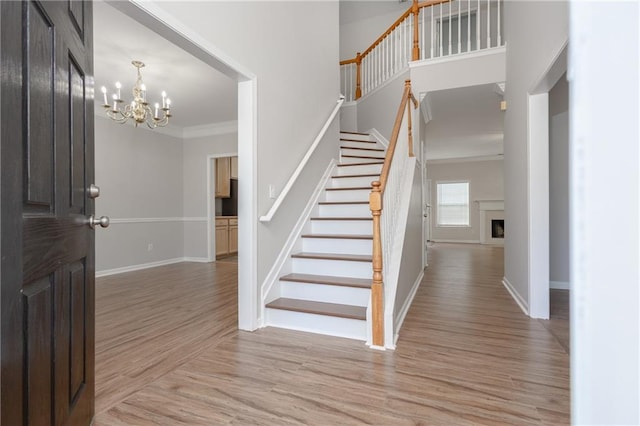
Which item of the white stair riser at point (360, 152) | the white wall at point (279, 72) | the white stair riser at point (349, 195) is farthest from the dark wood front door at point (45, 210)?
the white stair riser at point (360, 152)

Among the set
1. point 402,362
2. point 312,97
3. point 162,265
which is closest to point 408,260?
point 402,362

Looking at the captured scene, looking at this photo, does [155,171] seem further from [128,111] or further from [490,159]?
[490,159]

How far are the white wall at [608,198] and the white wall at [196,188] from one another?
643 cm

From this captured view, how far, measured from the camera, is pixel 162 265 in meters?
6.05

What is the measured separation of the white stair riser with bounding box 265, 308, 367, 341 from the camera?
2.46 m

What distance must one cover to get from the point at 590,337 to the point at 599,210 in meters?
0.11

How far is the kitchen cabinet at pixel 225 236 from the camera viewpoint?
6.85 metres

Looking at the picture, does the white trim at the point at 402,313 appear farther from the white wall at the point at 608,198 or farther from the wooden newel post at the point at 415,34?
the wooden newel post at the point at 415,34

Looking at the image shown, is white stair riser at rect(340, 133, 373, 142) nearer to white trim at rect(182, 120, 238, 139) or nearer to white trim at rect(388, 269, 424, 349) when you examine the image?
white trim at rect(182, 120, 238, 139)

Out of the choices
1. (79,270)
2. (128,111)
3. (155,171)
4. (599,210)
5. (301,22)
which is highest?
(301,22)

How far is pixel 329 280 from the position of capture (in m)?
2.87

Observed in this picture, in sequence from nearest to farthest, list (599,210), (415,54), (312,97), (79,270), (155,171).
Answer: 1. (599,210)
2. (79,270)
3. (312,97)
4. (415,54)
5. (155,171)

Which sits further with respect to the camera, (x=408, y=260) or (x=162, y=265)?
(x=162, y=265)

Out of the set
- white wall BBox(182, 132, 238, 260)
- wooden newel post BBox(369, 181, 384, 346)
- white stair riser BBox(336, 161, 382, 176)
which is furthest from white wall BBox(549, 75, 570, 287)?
white wall BBox(182, 132, 238, 260)
